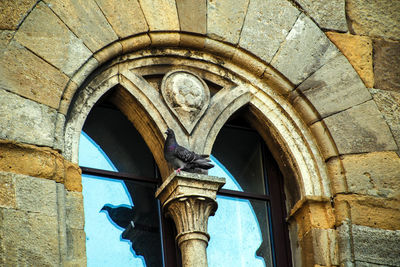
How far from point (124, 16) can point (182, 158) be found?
1.24 meters

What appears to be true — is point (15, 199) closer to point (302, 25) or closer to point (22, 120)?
point (22, 120)

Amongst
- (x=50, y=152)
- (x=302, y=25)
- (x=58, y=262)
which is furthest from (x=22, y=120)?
(x=302, y=25)

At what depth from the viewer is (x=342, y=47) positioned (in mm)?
8633

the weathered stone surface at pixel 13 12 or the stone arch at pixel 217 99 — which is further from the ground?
the weathered stone surface at pixel 13 12

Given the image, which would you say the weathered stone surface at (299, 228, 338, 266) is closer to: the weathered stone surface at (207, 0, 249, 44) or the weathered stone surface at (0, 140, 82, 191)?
the weathered stone surface at (207, 0, 249, 44)

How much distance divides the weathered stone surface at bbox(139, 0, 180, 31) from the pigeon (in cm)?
93

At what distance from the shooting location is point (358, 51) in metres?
8.66

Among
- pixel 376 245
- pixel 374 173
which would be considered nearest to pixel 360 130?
pixel 374 173

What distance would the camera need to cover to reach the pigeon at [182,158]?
7.64 metres

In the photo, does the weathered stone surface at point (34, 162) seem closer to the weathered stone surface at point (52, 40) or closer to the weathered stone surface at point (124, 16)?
the weathered stone surface at point (52, 40)


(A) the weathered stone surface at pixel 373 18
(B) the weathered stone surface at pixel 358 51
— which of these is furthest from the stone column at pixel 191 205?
(A) the weathered stone surface at pixel 373 18

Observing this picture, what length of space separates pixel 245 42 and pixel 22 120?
7.22 ft

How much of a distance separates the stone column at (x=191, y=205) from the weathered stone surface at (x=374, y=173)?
1.10 metres

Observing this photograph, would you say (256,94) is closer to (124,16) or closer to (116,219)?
(124,16)
